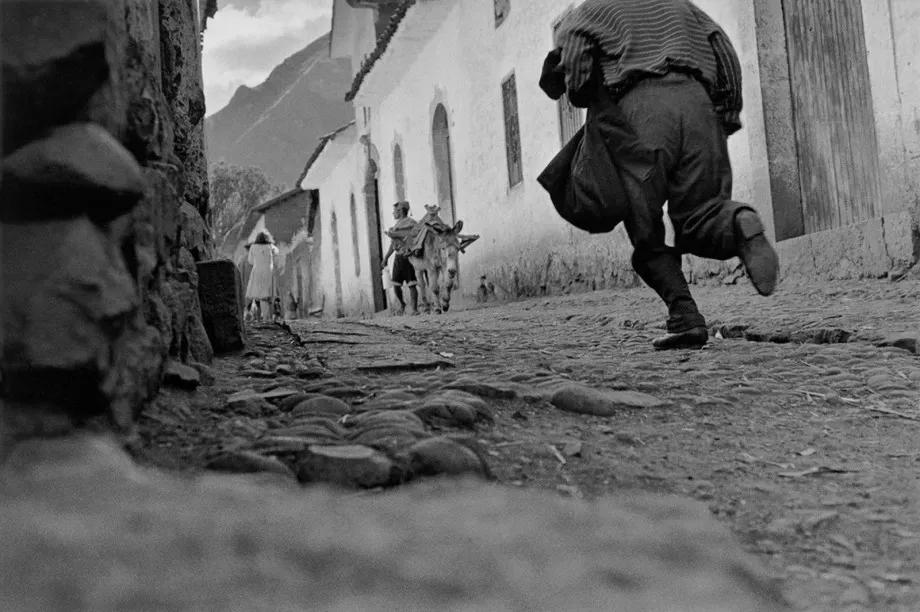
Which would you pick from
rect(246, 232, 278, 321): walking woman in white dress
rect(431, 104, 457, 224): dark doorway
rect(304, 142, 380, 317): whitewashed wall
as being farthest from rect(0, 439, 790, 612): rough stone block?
rect(304, 142, 380, 317): whitewashed wall

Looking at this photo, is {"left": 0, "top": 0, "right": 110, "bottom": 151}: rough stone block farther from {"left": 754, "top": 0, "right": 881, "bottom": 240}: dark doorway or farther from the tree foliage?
the tree foliage

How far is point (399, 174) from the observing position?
1972 cm

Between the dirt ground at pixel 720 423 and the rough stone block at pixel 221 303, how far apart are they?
79mm

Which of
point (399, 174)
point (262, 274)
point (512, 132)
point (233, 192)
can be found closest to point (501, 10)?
point (512, 132)

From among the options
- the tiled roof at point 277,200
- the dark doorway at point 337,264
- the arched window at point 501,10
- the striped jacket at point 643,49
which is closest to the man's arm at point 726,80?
the striped jacket at point 643,49

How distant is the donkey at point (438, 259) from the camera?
12.6m

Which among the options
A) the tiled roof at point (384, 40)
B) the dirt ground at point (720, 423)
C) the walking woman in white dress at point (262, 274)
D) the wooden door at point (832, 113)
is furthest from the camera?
the walking woman in white dress at point (262, 274)

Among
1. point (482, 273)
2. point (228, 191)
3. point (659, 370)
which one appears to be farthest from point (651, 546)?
point (228, 191)

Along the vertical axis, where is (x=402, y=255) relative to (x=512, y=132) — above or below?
below

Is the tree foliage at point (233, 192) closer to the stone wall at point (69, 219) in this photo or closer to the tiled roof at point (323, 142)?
the tiled roof at point (323, 142)

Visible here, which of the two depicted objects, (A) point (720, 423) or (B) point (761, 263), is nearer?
(A) point (720, 423)

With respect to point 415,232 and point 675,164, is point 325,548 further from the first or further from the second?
point 415,232

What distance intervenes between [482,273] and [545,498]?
13.1 m

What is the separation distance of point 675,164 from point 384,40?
13.7 metres
